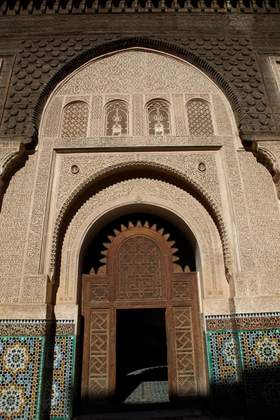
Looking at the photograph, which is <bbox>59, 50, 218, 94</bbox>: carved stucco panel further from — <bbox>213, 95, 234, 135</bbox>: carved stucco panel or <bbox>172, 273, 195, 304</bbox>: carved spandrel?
<bbox>172, 273, 195, 304</bbox>: carved spandrel

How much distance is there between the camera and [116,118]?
454 centimetres

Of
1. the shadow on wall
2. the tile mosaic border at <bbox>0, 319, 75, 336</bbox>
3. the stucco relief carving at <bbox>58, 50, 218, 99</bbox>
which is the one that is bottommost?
the shadow on wall

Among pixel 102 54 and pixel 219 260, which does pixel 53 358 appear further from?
pixel 102 54

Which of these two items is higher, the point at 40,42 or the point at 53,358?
the point at 40,42

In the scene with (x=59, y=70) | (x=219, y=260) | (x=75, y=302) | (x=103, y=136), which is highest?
(x=59, y=70)

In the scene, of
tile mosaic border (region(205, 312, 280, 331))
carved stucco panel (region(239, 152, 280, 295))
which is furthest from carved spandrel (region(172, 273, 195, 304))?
carved stucco panel (region(239, 152, 280, 295))

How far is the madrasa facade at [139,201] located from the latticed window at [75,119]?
2 cm

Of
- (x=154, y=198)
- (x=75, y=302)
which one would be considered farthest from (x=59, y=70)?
(x=75, y=302)

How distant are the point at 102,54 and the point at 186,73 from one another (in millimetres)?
1177

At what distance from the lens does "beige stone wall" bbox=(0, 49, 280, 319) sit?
366cm

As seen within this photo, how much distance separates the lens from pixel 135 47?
498 centimetres

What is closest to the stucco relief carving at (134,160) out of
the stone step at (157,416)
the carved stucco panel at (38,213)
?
the carved stucco panel at (38,213)

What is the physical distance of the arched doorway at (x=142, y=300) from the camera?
376 cm

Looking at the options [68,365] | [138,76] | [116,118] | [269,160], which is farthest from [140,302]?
[138,76]
